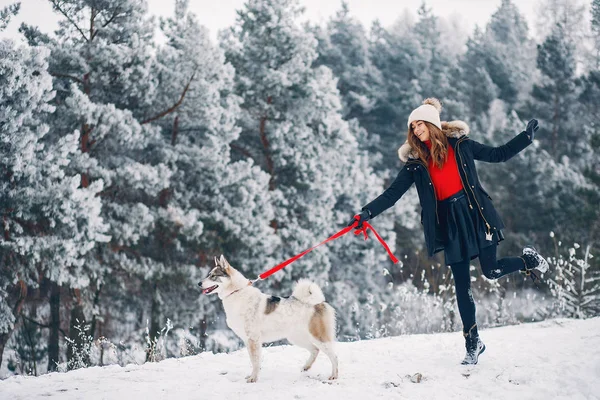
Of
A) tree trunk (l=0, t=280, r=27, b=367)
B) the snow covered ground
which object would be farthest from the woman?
tree trunk (l=0, t=280, r=27, b=367)

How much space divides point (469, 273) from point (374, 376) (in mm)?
1235

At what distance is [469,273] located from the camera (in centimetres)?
430

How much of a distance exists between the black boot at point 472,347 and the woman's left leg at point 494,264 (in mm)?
528

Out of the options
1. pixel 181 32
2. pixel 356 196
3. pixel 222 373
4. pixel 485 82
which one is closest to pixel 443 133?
pixel 222 373

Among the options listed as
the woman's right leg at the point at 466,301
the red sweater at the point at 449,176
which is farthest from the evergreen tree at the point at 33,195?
the woman's right leg at the point at 466,301

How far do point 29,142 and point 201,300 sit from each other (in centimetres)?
680

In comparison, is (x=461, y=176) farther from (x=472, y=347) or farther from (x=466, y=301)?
(x=472, y=347)

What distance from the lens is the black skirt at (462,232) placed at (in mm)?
4254

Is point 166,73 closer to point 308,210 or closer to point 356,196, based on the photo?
point 308,210

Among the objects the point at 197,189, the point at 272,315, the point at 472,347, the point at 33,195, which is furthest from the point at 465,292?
the point at 197,189

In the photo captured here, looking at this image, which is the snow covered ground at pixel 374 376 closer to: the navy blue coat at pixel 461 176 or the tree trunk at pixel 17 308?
the navy blue coat at pixel 461 176

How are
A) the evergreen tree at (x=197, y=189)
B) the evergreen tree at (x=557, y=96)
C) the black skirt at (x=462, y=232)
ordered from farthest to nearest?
1. the evergreen tree at (x=557, y=96)
2. the evergreen tree at (x=197, y=189)
3. the black skirt at (x=462, y=232)

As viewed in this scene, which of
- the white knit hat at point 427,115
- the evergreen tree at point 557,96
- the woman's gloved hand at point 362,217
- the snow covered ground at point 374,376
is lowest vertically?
the snow covered ground at point 374,376

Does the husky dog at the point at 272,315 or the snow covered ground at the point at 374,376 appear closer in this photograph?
the snow covered ground at the point at 374,376
